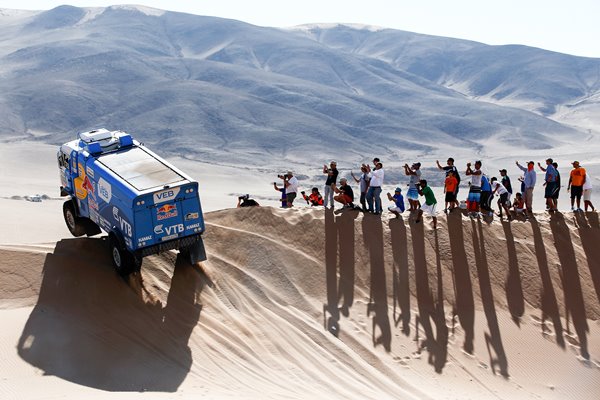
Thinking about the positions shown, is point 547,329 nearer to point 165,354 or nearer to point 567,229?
point 567,229

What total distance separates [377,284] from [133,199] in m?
5.96

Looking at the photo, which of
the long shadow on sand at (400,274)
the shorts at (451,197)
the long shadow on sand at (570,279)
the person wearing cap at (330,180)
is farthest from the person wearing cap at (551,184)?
the person wearing cap at (330,180)

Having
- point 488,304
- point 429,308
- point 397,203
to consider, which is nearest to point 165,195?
point 429,308

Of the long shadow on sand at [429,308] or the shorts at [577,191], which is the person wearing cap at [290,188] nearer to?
the long shadow on sand at [429,308]

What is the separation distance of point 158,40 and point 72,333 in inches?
4112

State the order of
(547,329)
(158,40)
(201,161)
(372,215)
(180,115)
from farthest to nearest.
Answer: (158,40)
(180,115)
(201,161)
(372,215)
(547,329)

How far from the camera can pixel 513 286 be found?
15.2m

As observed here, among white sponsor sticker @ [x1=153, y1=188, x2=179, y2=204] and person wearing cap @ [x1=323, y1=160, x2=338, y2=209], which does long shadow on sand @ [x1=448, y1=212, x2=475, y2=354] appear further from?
white sponsor sticker @ [x1=153, y1=188, x2=179, y2=204]

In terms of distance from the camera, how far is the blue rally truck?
11688 millimetres

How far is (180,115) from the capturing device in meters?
65.2

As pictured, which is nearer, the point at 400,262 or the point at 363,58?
the point at 400,262

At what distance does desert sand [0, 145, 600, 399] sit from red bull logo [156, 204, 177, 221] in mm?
1667

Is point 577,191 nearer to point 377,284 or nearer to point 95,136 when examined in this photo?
point 377,284

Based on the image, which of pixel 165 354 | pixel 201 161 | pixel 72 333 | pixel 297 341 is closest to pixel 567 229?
pixel 297 341
